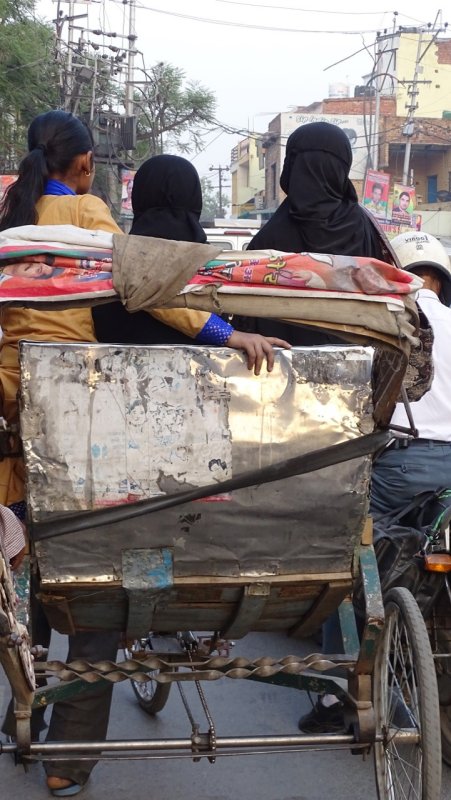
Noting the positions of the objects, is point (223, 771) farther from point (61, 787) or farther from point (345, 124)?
point (345, 124)

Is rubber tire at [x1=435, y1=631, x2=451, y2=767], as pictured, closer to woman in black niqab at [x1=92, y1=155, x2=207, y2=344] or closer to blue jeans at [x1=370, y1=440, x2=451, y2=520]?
blue jeans at [x1=370, y1=440, x2=451, y2=520]

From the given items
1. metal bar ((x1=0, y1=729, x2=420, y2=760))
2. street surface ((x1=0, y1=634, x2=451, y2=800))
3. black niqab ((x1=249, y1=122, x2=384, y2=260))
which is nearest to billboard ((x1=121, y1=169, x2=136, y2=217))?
black niqab ((x1=249, y1=122, x2=384, y2=260))

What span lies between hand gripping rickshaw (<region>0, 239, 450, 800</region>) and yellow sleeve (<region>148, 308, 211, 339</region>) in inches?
8.8

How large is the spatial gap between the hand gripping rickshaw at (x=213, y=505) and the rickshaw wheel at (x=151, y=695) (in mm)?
1183

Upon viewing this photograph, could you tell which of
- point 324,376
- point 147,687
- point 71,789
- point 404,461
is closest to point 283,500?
point 324,376

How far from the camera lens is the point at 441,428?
3969mm

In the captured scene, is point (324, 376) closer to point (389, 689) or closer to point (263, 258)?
point (263, 258)

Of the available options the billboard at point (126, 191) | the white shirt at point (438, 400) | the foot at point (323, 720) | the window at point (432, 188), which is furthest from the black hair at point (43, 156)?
the window at point (432, 188)

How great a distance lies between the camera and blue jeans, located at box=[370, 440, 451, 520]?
3.91 metres

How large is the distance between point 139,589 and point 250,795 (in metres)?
1.33

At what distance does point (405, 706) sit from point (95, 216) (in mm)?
1737

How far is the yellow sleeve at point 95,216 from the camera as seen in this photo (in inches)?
124

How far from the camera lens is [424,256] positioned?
14.8 ft

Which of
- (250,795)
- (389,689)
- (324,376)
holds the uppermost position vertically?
(324,376)
